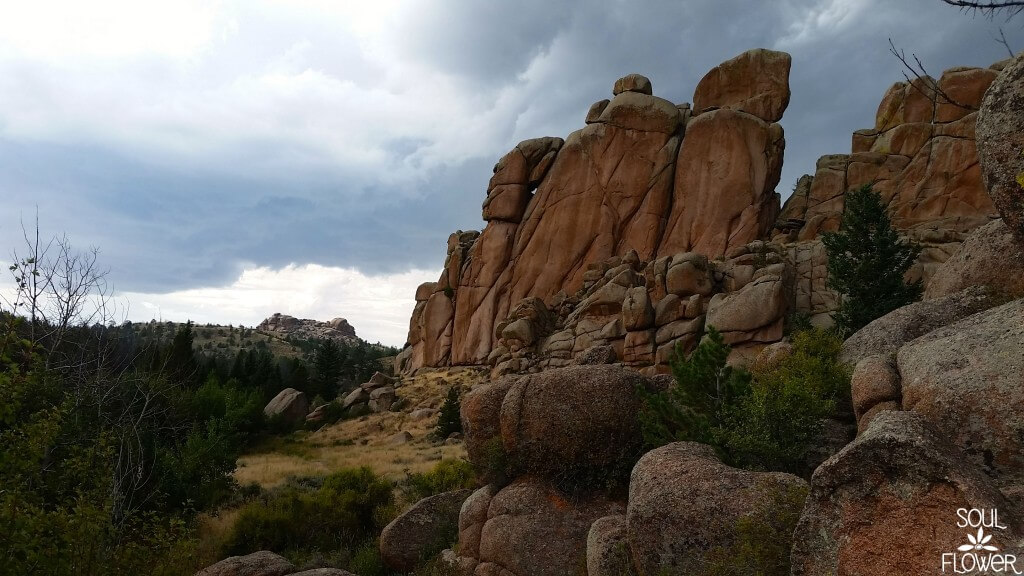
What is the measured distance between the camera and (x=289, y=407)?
40.9 m

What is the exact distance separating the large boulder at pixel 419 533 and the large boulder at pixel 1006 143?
12105mm

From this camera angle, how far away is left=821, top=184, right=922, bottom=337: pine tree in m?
22.2

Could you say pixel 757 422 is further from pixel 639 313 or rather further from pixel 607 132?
pixel 607 132

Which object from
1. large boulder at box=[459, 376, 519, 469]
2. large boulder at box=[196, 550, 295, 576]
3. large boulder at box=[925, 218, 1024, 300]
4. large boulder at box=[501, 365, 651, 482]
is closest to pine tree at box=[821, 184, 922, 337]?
large boulder at box=[925, 218, 1024, 300]

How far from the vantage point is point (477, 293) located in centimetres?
5459

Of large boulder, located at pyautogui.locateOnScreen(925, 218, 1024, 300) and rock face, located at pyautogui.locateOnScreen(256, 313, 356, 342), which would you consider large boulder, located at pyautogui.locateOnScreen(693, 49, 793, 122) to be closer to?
large boulder, located at pyautogui.locateOnScreen(925, 218, 1024, 300)

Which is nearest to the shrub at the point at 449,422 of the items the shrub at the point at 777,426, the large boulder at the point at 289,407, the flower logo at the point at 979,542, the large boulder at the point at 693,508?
the large boulder at the point at 289,407

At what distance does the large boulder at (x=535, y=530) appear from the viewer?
33.9 ft

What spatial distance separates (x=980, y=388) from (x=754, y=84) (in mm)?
46586

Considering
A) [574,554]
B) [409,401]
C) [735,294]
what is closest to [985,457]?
[574,554]

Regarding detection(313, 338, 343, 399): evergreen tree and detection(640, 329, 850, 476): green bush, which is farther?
detection(313, 338, 343, 399): evergreen tree

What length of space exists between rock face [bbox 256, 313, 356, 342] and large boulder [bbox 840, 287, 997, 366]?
152516mm

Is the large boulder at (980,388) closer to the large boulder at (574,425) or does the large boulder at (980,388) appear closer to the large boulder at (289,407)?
the large boulder at (574,425)

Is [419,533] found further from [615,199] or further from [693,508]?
[615,199]
